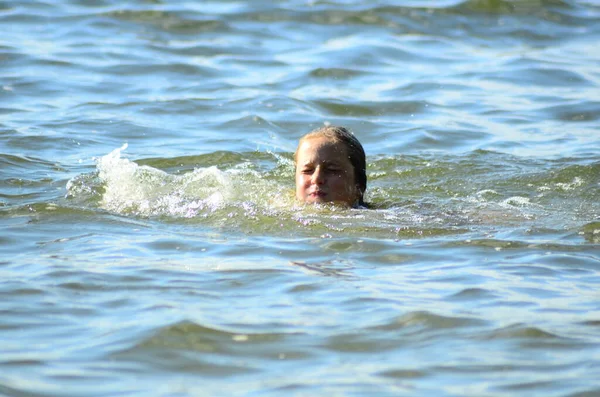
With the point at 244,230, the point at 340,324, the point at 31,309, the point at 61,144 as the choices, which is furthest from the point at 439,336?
the point at 61,144

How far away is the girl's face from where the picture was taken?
7.66 meters

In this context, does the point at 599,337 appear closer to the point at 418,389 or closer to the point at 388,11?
the point at 418,389

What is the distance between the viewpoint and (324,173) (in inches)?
304

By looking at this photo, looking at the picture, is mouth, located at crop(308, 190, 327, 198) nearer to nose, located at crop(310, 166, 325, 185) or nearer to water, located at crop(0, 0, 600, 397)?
nose, located at crop(310, 166, 325, 185)

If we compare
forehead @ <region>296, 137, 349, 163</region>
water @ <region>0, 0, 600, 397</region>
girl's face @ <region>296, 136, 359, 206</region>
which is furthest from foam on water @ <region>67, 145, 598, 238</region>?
forehead @ <region>296, 137, 349, 163</region>

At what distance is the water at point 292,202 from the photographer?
460cm

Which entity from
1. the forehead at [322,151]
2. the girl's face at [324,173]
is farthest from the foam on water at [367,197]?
the forehead at [322,151]

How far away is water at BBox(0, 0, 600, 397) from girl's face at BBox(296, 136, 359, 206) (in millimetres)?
205

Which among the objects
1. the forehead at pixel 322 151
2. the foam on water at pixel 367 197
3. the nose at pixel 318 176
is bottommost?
the foam on water at pixel 367 197

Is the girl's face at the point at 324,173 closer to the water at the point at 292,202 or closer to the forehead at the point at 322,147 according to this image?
the forehead at the point at 322,147

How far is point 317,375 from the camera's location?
4.39 metres

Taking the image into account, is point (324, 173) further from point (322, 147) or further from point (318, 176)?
point (322, 147)

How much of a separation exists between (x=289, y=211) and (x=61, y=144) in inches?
127

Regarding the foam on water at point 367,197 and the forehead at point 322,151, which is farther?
the forehead at point 322,151
